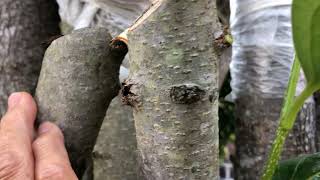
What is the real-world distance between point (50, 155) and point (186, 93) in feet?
0.59

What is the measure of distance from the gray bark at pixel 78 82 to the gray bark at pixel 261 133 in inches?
13.3

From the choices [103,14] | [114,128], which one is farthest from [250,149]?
[103,14]

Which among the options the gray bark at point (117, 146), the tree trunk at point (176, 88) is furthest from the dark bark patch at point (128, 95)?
the gray bark at point (117, 146)

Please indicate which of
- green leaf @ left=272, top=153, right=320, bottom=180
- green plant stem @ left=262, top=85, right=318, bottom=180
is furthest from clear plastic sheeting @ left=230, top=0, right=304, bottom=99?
green plant stem @ left=262, top=85, right=318, bottom=180

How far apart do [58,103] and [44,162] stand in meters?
0.07

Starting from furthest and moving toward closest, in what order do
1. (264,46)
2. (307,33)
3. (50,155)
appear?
(264,46)
(50,155)
(307,33)

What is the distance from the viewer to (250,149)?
0.89 metres

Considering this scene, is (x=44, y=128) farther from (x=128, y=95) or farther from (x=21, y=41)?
(x=21, y=41)

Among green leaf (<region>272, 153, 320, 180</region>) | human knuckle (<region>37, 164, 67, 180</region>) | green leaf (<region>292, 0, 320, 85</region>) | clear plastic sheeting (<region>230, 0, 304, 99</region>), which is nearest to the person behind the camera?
green leaf (<region>292, 0, 320, 85</region>)

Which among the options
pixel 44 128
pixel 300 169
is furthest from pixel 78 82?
pixel 300 169

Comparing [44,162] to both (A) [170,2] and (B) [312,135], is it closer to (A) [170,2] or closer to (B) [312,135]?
(A) [170,2]

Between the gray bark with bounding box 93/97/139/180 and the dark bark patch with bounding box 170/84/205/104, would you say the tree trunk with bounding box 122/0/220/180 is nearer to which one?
the dark bark patch with bounding box 170/84/205/104

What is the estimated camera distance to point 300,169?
2.15 feet

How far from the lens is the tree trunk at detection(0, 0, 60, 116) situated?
898 mm
